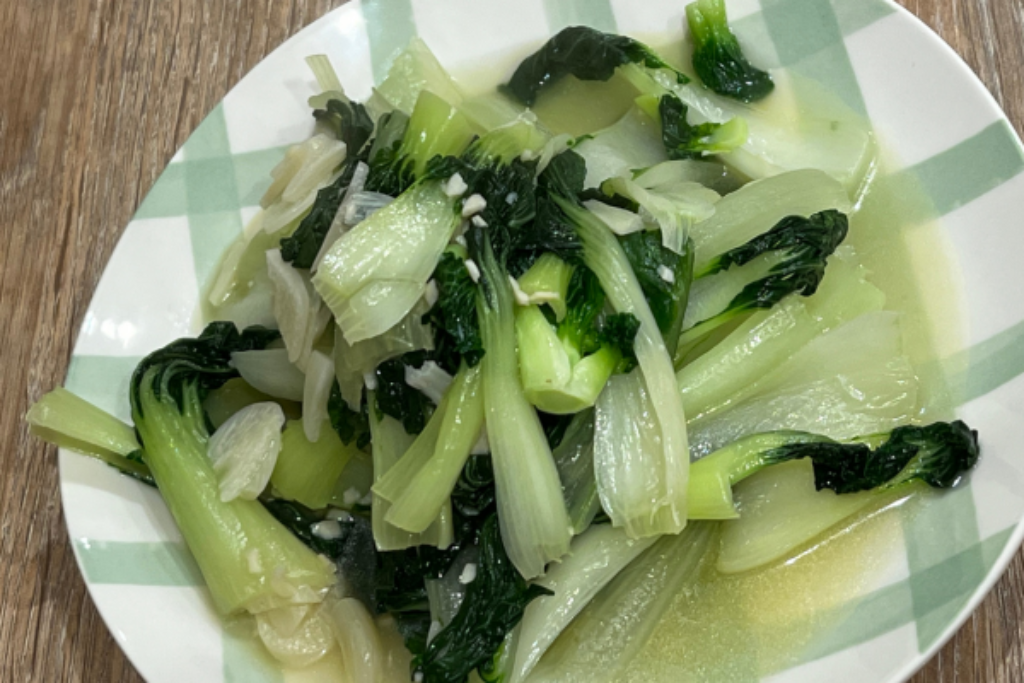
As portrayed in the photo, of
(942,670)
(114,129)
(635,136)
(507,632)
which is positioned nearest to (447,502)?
(507,632)

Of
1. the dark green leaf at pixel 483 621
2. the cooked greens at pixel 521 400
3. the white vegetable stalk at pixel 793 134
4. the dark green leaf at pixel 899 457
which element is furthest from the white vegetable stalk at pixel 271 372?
the white vegetable stalk at pixel 793 134

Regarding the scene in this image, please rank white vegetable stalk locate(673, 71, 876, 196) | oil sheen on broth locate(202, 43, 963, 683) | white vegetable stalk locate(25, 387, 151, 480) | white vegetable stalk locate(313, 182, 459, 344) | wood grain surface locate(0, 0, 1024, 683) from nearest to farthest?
white vegetable stalk locate(313, 182, 459, 344) < oil sheen on broth locate(202, 43, 963, 683) < white vegetable stalk locate(25, 387, 151, 480) < white vegetable stalk locate(673, 71, 876, 196) < wood grain surface locate(0, 0, 1024, 683)

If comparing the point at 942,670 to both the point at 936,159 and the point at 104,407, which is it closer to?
the point at 936,159

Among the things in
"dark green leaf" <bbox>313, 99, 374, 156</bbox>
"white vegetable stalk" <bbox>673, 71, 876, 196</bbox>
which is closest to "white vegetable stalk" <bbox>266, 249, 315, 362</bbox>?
"dark green leaf" <bbox>313, 99, 374, 156</bbox>

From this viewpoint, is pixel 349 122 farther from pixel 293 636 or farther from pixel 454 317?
pixel 293 636

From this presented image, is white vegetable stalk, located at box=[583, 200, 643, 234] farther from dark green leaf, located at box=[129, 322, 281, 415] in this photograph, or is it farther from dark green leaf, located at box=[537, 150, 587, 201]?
dark green leaf, located at box=[129, 322, 281, 415]

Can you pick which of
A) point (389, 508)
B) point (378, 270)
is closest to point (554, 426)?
point (389, 508)
